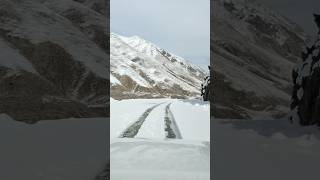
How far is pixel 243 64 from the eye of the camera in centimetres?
392

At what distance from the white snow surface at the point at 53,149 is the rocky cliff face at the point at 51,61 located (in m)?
0.10

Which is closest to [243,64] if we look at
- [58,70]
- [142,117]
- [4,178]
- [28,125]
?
[58,70]

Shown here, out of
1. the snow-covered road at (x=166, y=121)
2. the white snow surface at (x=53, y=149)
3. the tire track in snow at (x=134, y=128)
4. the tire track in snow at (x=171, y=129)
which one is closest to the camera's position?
the white snow surface at (x=53, y=149)

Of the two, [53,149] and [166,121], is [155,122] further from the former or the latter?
[53,149]

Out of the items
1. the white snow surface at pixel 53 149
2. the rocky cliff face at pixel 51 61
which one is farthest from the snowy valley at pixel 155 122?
the rocky cliff face at pixel 51 61

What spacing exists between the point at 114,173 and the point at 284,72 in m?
3.06

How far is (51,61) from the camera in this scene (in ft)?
13.0

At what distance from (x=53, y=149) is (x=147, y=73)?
2478cm

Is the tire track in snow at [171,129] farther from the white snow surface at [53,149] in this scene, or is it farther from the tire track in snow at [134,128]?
the white snow surface at [53,149]

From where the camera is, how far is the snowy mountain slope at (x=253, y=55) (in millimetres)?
3885

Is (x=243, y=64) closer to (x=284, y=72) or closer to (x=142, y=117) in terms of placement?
(x=284, y=72)

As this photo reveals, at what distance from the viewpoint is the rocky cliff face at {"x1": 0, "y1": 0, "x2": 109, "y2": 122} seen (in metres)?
3.81

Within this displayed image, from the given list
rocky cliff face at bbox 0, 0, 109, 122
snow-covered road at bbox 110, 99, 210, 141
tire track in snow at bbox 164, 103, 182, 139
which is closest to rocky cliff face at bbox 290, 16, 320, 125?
rocky cliff face at bbox 0, 0, 109, 122

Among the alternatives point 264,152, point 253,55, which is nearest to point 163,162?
point 264,152
